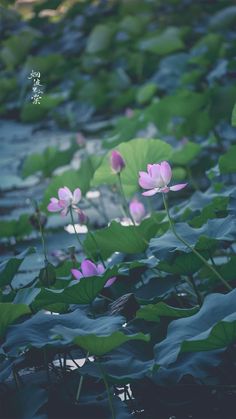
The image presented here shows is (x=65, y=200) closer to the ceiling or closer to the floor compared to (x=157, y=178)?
closer to the floor

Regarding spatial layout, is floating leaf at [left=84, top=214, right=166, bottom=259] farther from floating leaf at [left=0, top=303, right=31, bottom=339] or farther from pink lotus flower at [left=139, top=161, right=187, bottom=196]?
floating leaf at [left=0, top=303, right=31, bottom=339]

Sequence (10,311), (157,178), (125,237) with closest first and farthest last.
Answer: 1. (10,311)
2. (157,178)
3. (125,237)

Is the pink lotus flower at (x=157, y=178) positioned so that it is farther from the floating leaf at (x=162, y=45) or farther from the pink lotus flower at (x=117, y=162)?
the floating leaf at (x=162, y=45)

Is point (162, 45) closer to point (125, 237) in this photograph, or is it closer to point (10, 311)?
point (125, 237)

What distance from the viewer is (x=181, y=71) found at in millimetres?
4219

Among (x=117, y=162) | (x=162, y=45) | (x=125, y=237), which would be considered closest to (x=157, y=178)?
(x=125, y=237)

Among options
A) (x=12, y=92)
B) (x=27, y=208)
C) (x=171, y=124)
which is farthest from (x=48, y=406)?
(x=12, y=92)

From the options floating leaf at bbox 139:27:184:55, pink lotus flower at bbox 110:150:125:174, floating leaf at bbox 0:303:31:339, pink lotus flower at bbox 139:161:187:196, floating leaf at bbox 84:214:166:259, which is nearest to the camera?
floating leaf at bbox 0:303:31:339

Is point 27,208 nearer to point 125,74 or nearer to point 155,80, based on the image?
point 155,80

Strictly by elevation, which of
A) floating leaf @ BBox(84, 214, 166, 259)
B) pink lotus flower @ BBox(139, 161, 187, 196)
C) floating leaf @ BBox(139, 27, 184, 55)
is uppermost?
pink lotus flower @ BBox(139, 161, 187, 196)

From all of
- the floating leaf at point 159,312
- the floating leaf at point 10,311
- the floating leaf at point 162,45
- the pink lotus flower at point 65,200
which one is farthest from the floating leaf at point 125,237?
the floating leaf at point 162,45

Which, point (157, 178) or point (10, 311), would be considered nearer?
point (10, 311)

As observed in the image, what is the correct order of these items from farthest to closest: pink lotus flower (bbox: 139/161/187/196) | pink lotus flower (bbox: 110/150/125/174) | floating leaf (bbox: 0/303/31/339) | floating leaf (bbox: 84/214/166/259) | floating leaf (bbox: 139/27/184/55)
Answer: floating leaf (bbox: 139/27/184/55), pink lotus flower (bbox: 110/150/125/174), floating leaf (bbox: 84/214/166/259), pink lotus flower (bbox: 139/161/187/196), floating leaf (bbox: 0/303/31/339)

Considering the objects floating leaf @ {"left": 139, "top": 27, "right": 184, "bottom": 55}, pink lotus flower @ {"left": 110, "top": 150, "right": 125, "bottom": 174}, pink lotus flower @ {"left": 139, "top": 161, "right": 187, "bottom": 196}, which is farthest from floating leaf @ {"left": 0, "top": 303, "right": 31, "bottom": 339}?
floating leaf @ {"left": 139, "top": 27, "right": 184, "bottom": 55}
